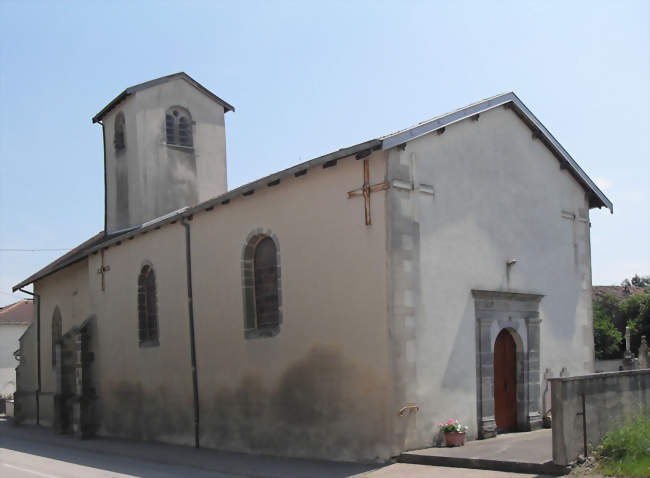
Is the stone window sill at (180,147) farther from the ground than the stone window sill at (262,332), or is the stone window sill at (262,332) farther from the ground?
the stone window sill at (180,147)

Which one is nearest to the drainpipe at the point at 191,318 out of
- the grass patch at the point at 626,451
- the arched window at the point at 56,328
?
the grass patch at the point at 626,451

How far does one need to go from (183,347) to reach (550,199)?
27.7 feet

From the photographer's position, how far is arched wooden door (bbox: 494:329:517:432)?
1366cm

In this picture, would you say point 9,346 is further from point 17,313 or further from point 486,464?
point 486,464

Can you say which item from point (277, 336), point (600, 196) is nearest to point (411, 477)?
point (277, 336)

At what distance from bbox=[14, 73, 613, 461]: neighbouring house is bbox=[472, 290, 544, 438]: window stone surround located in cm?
4

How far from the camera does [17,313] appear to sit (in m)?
43.0

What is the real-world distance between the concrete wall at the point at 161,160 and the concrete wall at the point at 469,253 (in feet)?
35.9

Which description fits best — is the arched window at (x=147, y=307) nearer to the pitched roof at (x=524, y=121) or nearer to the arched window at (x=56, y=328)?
the arched window at (x=56, y=328)

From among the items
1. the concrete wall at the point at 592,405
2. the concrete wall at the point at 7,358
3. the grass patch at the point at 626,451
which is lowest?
the concrete wall at the point at 7,358

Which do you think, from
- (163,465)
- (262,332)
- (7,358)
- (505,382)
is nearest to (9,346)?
(7,358)

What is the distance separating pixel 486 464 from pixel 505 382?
3895 mm

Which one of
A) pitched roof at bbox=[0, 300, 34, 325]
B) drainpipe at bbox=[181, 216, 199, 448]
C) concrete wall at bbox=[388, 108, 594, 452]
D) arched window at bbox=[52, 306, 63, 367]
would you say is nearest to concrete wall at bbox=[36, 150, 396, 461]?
drainpipe at bbox=[181, 216, 199, 448]

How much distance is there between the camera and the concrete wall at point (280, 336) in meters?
11.7
